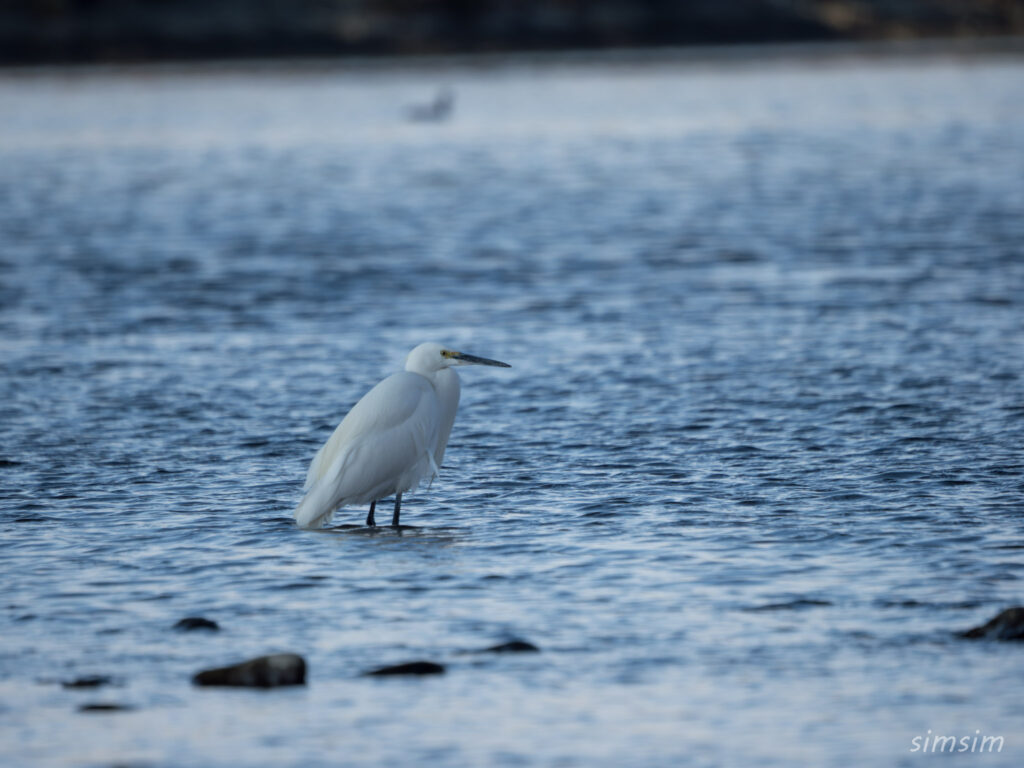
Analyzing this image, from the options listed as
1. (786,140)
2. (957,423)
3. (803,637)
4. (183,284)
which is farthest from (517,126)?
(803,637)

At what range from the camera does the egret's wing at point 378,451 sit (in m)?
10.5

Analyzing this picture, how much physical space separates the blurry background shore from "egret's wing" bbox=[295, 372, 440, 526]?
89.6 m

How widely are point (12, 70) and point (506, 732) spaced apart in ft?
337

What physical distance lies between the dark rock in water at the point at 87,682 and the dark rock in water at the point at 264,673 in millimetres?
452

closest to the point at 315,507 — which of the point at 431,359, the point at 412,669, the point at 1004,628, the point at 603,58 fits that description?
the point at 431,359

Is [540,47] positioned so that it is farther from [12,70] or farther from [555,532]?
[555,532]

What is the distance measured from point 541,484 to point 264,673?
166 inches

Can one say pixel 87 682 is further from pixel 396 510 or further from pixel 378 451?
pixel 396 510

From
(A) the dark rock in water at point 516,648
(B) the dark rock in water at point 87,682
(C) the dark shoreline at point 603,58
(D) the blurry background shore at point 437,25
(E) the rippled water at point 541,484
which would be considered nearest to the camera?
(E) the rippled water at point 541,484

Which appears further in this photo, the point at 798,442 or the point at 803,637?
the point at 798,442

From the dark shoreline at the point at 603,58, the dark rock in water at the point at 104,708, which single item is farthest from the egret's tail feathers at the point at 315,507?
the dark shoreline at the point at 603,58

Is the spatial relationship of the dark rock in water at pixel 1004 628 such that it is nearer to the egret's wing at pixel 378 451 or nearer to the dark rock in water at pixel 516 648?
the dark rock in water at pixel 516 648

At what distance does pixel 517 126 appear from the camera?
62656 mm

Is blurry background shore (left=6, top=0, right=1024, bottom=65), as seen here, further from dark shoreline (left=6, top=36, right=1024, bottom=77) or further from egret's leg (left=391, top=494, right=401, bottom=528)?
egret's leg (left=391, top=494, right=401, bottom=528)
